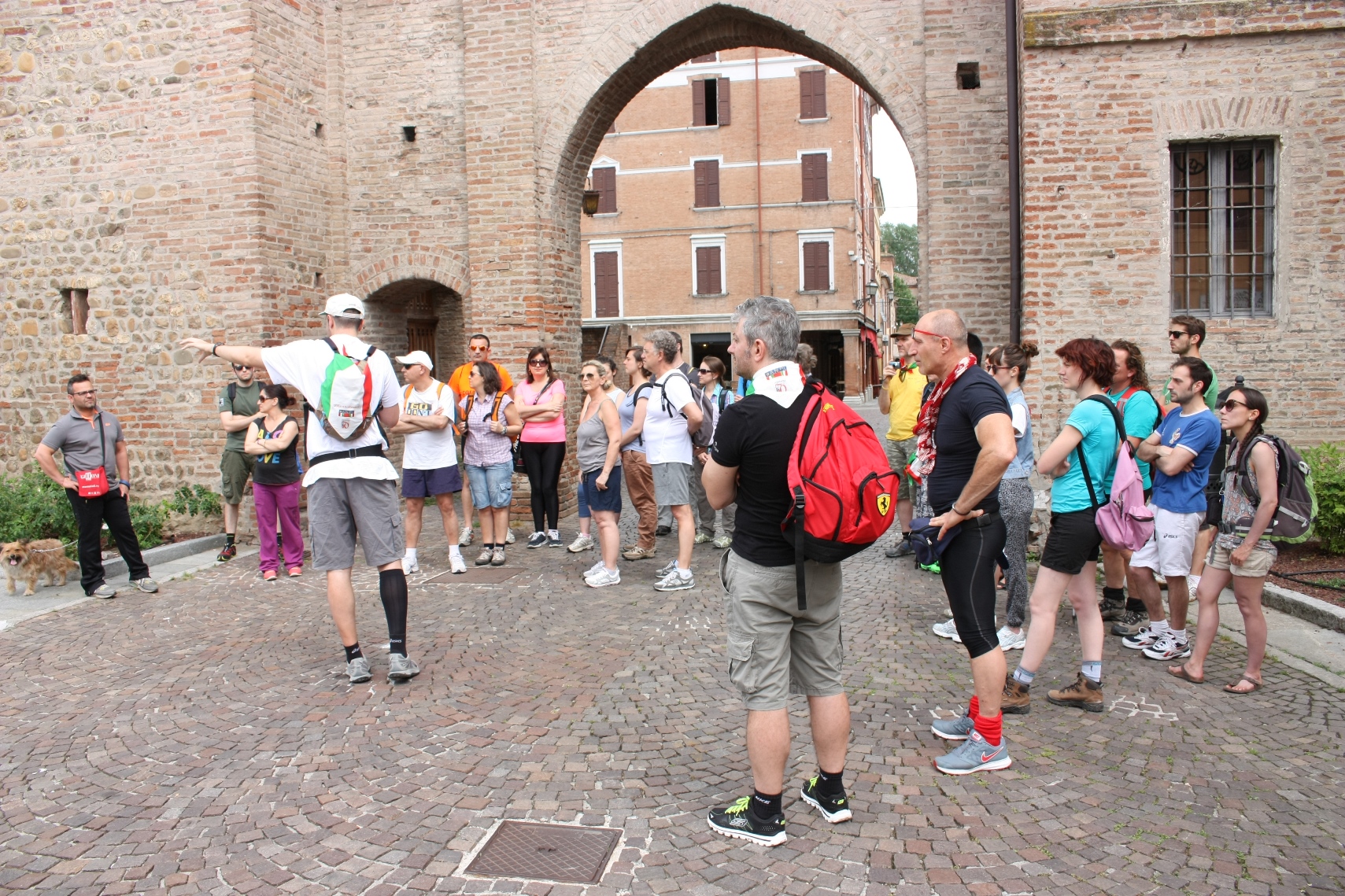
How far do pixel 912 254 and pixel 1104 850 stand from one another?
89.1 m

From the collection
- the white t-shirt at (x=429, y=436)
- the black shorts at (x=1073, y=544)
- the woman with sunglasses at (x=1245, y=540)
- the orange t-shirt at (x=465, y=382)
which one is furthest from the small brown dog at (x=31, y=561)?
the woman with sunglasses at (x=1245, y=540)

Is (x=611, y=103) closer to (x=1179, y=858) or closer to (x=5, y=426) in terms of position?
(x=5, y=426)

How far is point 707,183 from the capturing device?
36.0m

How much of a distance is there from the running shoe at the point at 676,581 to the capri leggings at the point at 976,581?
136 inches

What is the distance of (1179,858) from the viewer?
3.26 meters

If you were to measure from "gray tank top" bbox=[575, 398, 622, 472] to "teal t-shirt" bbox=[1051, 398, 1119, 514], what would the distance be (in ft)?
14.1

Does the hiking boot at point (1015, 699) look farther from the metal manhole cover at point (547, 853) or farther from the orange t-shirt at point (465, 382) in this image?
the orange t-shirt at point (465, 382)

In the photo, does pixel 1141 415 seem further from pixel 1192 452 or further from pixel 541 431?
pixel 541 431

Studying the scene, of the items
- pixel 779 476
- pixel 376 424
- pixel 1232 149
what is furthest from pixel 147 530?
pixel 1232 149

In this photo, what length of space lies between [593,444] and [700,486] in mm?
1626

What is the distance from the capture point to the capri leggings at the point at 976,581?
3.98 m

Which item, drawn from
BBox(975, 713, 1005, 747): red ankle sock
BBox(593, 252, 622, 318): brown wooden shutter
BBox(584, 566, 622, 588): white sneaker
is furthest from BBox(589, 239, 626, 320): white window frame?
BBox(975, 713, 1005, 747): red ankle sock

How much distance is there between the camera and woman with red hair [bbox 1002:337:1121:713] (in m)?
4.55

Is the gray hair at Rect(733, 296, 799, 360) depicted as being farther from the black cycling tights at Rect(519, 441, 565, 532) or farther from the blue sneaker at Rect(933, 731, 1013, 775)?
the black cycling tights at Rect(519, 441, 565, 532)
